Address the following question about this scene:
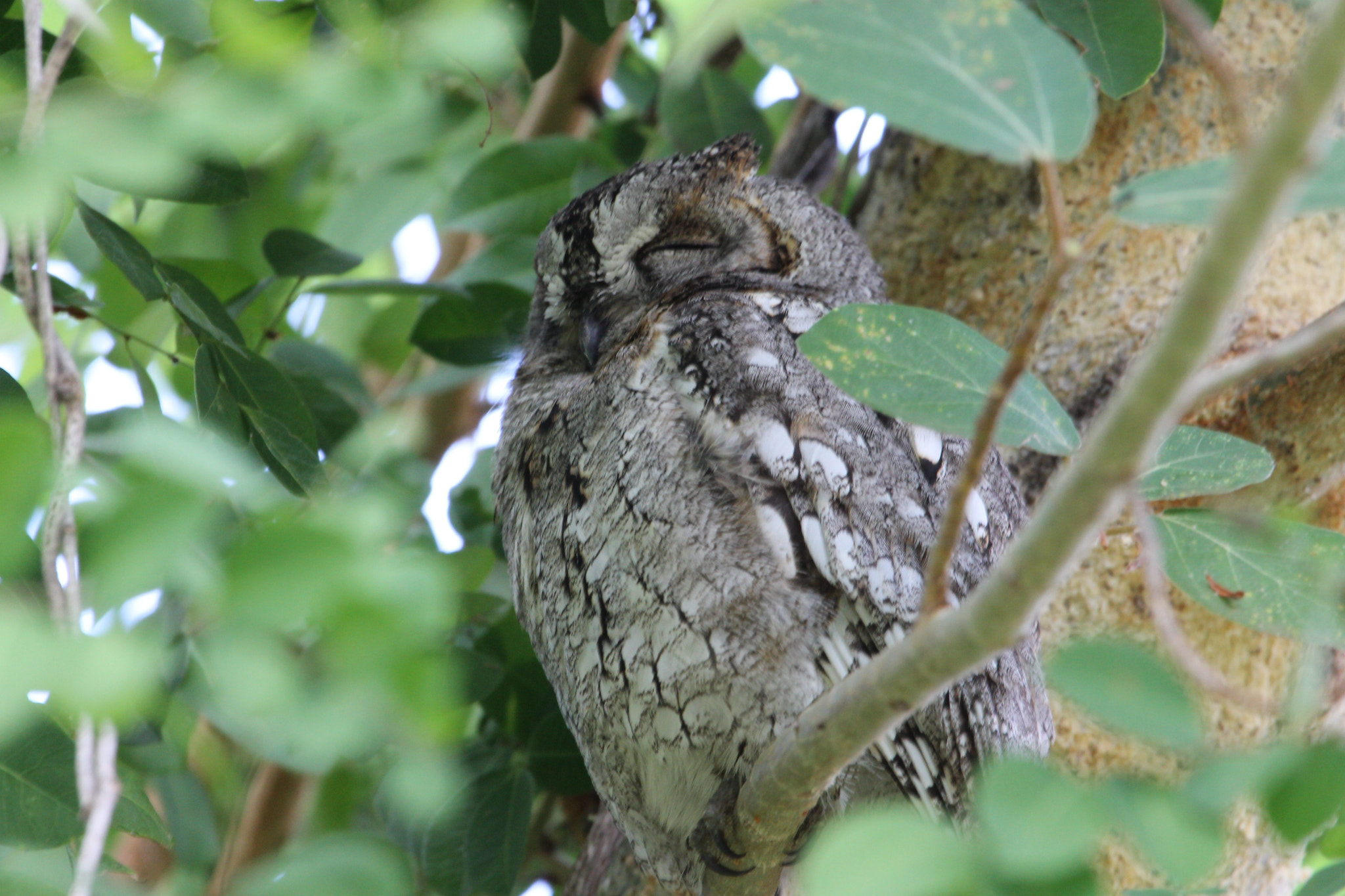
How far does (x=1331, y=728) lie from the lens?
1.56 m

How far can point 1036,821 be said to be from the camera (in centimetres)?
51

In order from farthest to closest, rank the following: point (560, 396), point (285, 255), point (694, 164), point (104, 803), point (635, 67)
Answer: point (635, 67) < point (285, 255) < point (694, 164) < point (560, 396) < point (104, 803)

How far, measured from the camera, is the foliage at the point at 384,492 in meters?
0.47

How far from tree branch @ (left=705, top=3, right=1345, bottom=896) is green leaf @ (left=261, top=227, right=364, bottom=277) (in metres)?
1.30

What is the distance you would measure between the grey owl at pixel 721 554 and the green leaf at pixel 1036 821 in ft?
2.18

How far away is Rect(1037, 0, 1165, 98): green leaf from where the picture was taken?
1.16 metres

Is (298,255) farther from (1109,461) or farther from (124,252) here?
(1109,461)

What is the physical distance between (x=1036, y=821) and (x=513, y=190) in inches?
68.8

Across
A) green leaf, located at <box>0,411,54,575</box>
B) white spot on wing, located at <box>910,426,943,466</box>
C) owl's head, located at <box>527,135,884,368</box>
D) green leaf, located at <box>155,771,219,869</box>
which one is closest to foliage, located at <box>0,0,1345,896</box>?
green leaf, located at <box>0,411,54,575</box>

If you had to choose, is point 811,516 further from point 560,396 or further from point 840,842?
point 840,842

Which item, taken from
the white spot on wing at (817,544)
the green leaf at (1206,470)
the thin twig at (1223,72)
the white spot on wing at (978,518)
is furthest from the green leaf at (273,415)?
the thin twig at (1223,72)

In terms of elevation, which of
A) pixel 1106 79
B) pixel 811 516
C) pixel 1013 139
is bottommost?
pixel 811 516

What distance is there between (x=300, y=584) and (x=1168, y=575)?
0.81 m

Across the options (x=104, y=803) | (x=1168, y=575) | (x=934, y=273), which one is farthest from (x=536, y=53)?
(x=104, y=803)
